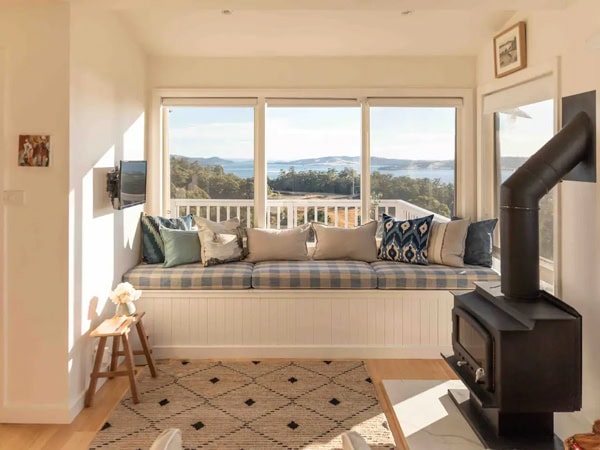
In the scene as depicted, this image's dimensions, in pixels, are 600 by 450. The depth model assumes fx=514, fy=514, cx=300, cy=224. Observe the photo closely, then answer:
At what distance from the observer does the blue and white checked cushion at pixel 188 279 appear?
388 centimetres

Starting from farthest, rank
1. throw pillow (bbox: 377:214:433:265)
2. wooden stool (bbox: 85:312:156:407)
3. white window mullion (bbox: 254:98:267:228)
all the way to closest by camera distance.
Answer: white window mullion (bbox: 254:98:267:228), throw pillow (bbox: 377:214:433:265), wooden stool (bbox: 85:312:156:407)

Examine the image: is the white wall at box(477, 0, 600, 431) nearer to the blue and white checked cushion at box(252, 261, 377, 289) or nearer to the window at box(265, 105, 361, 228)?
the blue and white checked cushion at box(252, 261, 377, 289)

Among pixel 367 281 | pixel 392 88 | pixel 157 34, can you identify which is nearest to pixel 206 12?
pixel 157 34

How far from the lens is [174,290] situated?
3883mm

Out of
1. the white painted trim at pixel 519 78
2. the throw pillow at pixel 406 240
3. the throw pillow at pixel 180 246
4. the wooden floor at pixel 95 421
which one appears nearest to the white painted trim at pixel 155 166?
the throw pillow at pixel 180 246

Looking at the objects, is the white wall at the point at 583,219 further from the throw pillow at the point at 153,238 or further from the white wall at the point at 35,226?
the throw pillow at the point at 153,238

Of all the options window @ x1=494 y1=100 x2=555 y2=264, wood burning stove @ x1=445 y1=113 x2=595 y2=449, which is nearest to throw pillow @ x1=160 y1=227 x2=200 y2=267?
wood burning stove @ x1=445 y1=113 x2=595 y2=449

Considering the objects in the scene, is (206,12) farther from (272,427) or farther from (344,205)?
(272,427)

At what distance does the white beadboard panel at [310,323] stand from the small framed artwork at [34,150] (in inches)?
58.2

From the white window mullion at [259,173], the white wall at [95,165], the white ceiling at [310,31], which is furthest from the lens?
the white window mullion at [259,173]

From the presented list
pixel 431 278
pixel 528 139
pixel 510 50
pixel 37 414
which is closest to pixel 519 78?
pixel 510 50

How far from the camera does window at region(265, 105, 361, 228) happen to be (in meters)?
4.74

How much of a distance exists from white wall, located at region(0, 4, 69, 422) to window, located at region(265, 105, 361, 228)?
2.16m

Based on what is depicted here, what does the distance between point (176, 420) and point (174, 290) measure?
1.17 meters
